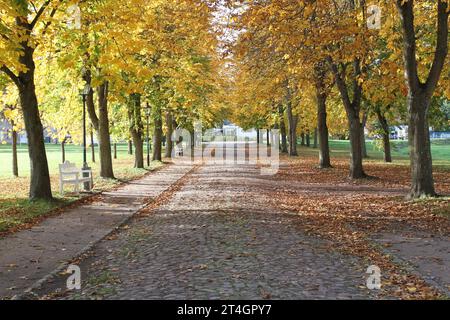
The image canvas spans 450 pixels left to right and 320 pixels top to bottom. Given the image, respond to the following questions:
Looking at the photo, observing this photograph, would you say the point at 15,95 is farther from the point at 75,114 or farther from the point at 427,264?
the point at 427,264

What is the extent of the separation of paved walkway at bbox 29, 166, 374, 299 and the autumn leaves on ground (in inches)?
18.3

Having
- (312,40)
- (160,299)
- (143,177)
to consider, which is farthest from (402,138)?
(160,299)

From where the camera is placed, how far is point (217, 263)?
8.36 meters

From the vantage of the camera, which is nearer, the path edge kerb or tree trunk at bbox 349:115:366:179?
the path edge kerb

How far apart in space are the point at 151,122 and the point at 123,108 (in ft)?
7.19

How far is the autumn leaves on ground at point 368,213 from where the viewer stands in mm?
7969

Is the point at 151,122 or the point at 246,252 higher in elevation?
the point at 151,122

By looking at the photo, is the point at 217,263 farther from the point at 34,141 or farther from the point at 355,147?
the point at 355,147

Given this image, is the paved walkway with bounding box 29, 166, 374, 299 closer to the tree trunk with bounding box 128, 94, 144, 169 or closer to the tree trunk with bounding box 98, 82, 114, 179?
the tree trunk with bounding box 98, 82, 114, 179

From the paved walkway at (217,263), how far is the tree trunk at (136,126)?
19.2 meters

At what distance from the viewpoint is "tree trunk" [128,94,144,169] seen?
32.4m

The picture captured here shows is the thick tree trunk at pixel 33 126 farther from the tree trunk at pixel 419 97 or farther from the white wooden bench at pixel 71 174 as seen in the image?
the tree trunk at pixel 419 97

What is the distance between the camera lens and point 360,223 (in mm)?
12492

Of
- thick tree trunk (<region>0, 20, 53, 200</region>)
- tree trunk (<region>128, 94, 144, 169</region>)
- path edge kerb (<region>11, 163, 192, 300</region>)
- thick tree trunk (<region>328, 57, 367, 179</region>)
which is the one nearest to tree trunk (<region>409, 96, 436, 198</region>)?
thick tree trunk (<region>328, 57, 367, 179</region>)
